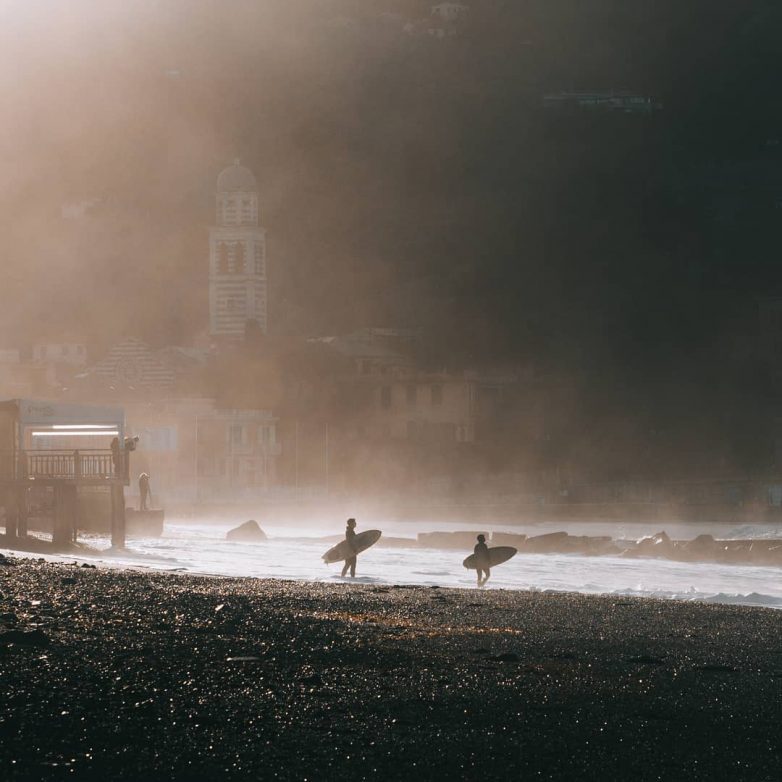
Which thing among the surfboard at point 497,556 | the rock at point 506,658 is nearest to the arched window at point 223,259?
the surfboard at point 497,556

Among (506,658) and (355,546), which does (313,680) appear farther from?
(355,546)

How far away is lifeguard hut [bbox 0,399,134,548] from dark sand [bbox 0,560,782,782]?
16452 mm

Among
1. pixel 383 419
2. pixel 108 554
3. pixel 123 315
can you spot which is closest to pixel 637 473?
pixel 383 419

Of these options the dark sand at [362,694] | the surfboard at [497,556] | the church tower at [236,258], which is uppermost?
the church tower at [236,258]

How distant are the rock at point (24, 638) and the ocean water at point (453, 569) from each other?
1248 centimetres

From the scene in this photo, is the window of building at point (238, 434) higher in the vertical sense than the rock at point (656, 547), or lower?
higher

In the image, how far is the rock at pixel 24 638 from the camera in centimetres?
1103

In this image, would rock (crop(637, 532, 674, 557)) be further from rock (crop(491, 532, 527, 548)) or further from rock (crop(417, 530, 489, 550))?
rock (crop(417, 530, 489, 550))

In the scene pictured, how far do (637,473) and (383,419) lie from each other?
798 inches

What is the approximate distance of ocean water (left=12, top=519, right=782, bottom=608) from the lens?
25203 millimetres

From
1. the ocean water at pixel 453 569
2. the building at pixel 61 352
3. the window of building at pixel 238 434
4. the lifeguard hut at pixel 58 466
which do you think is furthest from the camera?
the building at pixel 61 352

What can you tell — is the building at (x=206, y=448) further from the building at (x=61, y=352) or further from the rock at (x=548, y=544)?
the rock at (x=548, y=544)

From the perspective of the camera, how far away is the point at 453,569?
30.6 metres

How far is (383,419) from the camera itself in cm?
9381
